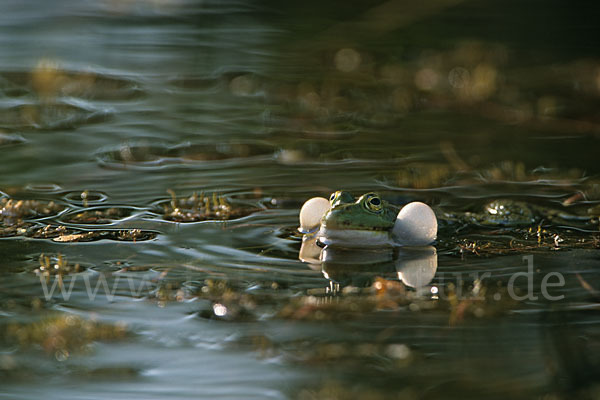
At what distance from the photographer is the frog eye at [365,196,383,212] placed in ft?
12.5

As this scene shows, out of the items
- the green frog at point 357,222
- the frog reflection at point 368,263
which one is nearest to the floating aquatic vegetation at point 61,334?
Result: the frog reflection at point 368,263

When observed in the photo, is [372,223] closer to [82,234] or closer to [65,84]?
[82,234]

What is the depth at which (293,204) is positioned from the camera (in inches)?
177

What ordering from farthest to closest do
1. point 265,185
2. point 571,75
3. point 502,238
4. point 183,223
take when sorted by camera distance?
point 571,75
point 265,185
point 183,223
point 502,238

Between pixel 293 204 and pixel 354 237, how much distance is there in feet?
2.42

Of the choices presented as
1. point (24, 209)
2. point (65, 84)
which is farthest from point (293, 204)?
point (65, 84)

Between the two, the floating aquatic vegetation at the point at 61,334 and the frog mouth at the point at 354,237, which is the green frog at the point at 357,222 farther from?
the floating aquatic vegetation at the point at 61,334

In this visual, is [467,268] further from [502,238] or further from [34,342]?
[34,342]

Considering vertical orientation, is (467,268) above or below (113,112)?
below

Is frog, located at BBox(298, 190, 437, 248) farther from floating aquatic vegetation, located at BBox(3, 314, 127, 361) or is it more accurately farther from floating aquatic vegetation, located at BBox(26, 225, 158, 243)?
floating aquatic vegetation, located at BBox(3, 314, 127, 361)

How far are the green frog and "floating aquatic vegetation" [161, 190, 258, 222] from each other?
0.64 metres

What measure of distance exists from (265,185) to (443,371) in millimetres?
2433

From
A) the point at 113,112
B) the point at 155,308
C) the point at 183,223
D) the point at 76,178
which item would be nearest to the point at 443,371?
the point at 155,308

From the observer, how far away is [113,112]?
21.7 ft
